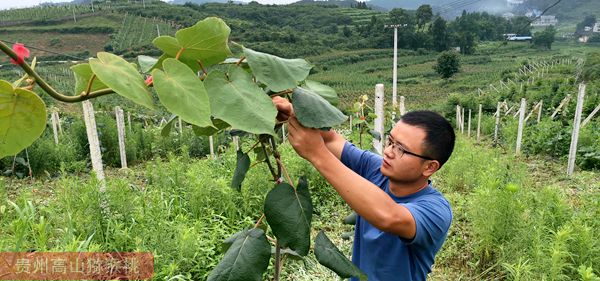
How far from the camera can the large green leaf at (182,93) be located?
0.47m

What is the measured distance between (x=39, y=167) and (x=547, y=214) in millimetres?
5397

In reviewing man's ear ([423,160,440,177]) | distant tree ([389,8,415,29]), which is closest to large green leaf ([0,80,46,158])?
man's ear ([423,160,440,177])

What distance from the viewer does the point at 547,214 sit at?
2939 mm

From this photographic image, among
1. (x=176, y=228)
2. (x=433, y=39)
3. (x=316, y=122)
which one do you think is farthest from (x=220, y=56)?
(x=433, y=39)

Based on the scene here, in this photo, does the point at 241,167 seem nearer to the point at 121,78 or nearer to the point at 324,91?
the point at 324,91

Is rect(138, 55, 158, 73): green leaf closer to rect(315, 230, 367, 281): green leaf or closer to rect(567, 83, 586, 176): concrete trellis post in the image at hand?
rect(315, 230, 367, 281): green leaf

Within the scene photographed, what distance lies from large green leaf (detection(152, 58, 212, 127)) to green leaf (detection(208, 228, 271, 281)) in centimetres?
38

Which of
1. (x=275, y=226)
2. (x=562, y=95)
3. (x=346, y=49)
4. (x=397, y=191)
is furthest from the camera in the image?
(x=346, y=49)

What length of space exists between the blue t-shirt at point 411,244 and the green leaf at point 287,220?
0.45 metres

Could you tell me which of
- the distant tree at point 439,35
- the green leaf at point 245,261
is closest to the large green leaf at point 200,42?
the green leaf at point 245,261

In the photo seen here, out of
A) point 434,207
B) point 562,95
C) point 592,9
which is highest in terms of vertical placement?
point 592,9

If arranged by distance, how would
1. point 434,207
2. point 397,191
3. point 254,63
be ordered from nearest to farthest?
1. point 254,63
2. point 434,207
3. point 397,191

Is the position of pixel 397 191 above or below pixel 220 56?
below

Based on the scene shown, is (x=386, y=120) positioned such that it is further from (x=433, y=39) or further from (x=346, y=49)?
(x=433, y=39)
